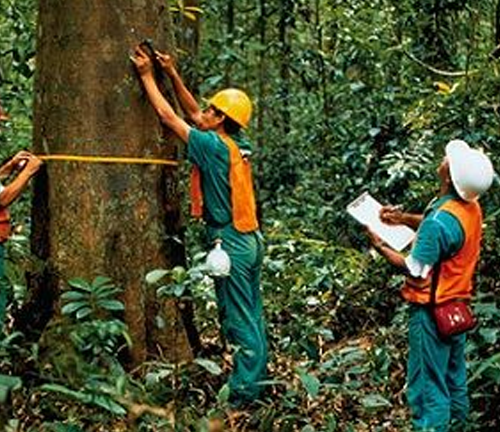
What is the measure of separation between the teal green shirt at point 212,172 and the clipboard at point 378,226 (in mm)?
736

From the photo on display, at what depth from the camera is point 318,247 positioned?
9516mm

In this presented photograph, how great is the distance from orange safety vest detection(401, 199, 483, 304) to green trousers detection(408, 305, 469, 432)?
102 mm

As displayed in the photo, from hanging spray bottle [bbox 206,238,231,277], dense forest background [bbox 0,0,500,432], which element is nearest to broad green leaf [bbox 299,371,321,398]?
dense forest background [bbox 0,0,500,432]

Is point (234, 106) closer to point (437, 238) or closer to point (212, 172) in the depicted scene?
point (212, 172)

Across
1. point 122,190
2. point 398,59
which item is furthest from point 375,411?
point 398,59

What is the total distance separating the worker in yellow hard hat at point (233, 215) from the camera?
6.36 meters

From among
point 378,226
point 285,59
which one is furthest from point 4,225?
point 285,59

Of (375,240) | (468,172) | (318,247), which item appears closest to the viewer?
(468,172)

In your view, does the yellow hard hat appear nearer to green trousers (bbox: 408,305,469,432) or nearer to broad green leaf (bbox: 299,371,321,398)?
green trousers (bbox: 408,305,469,432)

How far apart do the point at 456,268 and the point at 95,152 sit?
2046mm

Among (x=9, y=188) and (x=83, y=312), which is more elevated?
(x=9, y=188)

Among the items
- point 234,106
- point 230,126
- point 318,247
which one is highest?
point 234,106

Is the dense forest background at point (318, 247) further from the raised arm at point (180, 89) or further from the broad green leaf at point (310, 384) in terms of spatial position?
the raised arm at point (180, 89)

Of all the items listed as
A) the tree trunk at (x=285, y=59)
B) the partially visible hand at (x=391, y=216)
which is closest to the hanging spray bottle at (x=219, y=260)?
the partially visible hand at (x=391, y=216)
